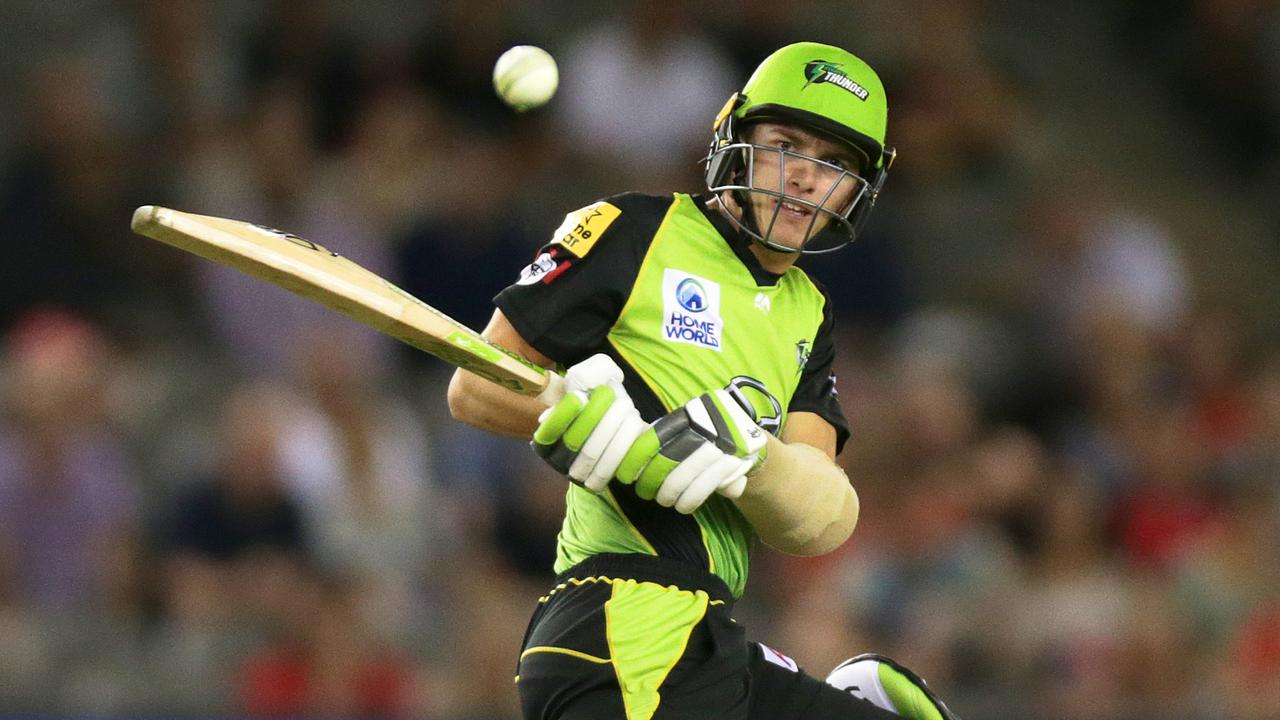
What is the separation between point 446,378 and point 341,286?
16.8ft

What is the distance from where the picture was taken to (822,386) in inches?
162

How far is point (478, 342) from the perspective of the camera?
353 cm

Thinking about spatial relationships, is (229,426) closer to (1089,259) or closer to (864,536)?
(864,536)

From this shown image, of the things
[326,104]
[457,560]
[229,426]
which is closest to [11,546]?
[229,426]

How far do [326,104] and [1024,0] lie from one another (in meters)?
4.63

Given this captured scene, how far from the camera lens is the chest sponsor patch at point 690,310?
12.6 feet

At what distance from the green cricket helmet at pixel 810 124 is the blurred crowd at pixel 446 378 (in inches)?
131

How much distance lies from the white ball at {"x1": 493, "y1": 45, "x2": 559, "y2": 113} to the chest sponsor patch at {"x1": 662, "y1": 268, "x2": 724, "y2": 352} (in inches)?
30.3

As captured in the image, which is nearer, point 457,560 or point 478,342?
point 478,342

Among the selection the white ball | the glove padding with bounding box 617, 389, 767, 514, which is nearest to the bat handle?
the glove padding with bounding box 617, 389, 767, 514

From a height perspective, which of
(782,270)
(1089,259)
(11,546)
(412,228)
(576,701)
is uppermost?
(1089,259)

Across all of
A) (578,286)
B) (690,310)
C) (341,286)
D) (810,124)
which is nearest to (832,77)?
(810,124)

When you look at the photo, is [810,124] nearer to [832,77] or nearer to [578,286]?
[832,77]

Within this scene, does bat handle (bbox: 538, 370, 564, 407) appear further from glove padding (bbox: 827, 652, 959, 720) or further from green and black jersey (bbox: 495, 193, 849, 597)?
glove padding (bbox: 827, 652, 959, 720)
